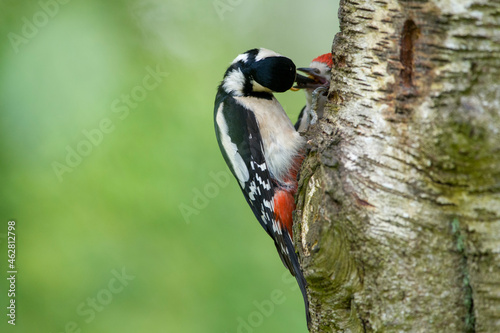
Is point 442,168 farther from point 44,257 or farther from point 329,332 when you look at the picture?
point 44,257

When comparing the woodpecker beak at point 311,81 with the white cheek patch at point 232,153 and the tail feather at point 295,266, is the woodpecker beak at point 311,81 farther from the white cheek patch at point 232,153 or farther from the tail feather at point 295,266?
the tail feather at point 295,266

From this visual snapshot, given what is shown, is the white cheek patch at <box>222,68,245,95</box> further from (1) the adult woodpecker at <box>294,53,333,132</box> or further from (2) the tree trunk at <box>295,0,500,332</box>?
(2) the tree trunk at <box>295,0,500,332</box>

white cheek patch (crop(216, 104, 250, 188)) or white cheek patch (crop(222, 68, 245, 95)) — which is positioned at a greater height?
white cheek patch (crop(222, 68, 245, 95))

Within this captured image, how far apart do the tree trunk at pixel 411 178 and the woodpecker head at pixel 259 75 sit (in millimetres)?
933

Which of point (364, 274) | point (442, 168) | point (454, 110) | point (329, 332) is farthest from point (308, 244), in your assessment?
point (454, 110)

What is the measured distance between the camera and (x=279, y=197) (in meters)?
2.60

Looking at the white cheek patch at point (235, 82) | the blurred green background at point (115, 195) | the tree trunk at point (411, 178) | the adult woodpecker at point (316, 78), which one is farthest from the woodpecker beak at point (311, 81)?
the blurred green background at point (115, 195)

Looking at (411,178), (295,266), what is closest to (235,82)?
(295,266)

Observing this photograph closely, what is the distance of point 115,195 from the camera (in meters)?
3.57

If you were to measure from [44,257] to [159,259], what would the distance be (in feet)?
2.67

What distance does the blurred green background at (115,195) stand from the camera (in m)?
3.49

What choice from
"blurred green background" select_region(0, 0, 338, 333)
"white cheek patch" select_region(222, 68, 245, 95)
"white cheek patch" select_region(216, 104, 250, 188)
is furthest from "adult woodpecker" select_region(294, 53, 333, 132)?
"blurred green background" select_region(0, 0, 338, 333)

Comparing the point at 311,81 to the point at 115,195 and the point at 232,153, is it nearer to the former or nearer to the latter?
the point at 232,153

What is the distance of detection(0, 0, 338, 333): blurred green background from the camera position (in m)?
3.49
